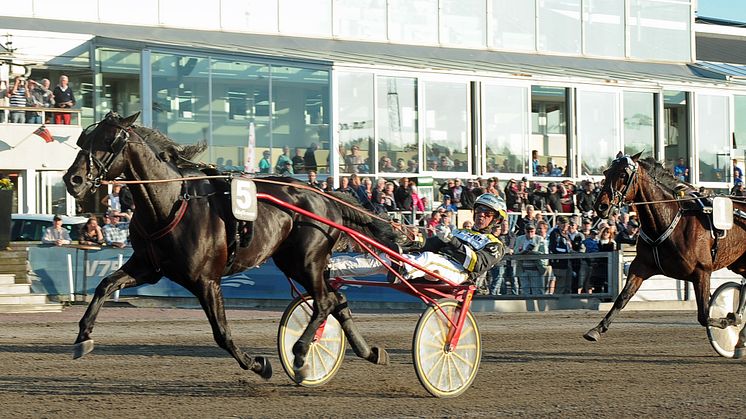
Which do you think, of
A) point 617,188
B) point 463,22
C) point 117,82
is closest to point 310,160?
A: point 117,82

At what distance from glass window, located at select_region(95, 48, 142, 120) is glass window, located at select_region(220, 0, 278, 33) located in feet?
11.4

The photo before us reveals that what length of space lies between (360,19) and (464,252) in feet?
69.7

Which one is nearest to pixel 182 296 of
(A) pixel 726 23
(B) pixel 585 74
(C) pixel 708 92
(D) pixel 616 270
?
(D) pixel 616 270

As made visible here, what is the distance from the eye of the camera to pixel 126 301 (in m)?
18.2

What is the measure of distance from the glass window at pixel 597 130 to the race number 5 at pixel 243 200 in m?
21.0

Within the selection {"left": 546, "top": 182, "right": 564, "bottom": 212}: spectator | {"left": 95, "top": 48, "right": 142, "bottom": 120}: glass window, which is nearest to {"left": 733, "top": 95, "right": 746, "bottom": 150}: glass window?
{"left": 546, "top": 182, "right": 564, "bottom": 212}: spectator

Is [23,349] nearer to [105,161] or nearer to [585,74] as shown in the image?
[105,161]

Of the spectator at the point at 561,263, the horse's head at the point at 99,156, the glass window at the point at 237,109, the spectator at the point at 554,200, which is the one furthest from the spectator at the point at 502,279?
the horse's head at the point at 99,156

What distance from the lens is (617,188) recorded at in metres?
11.2

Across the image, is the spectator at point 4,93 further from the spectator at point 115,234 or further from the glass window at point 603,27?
the glass window at point 603,27

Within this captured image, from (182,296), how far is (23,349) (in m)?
7.05

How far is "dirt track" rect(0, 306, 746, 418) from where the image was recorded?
24.8ft

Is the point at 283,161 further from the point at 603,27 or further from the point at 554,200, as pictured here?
the point at 603,27

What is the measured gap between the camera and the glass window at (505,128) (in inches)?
1064
